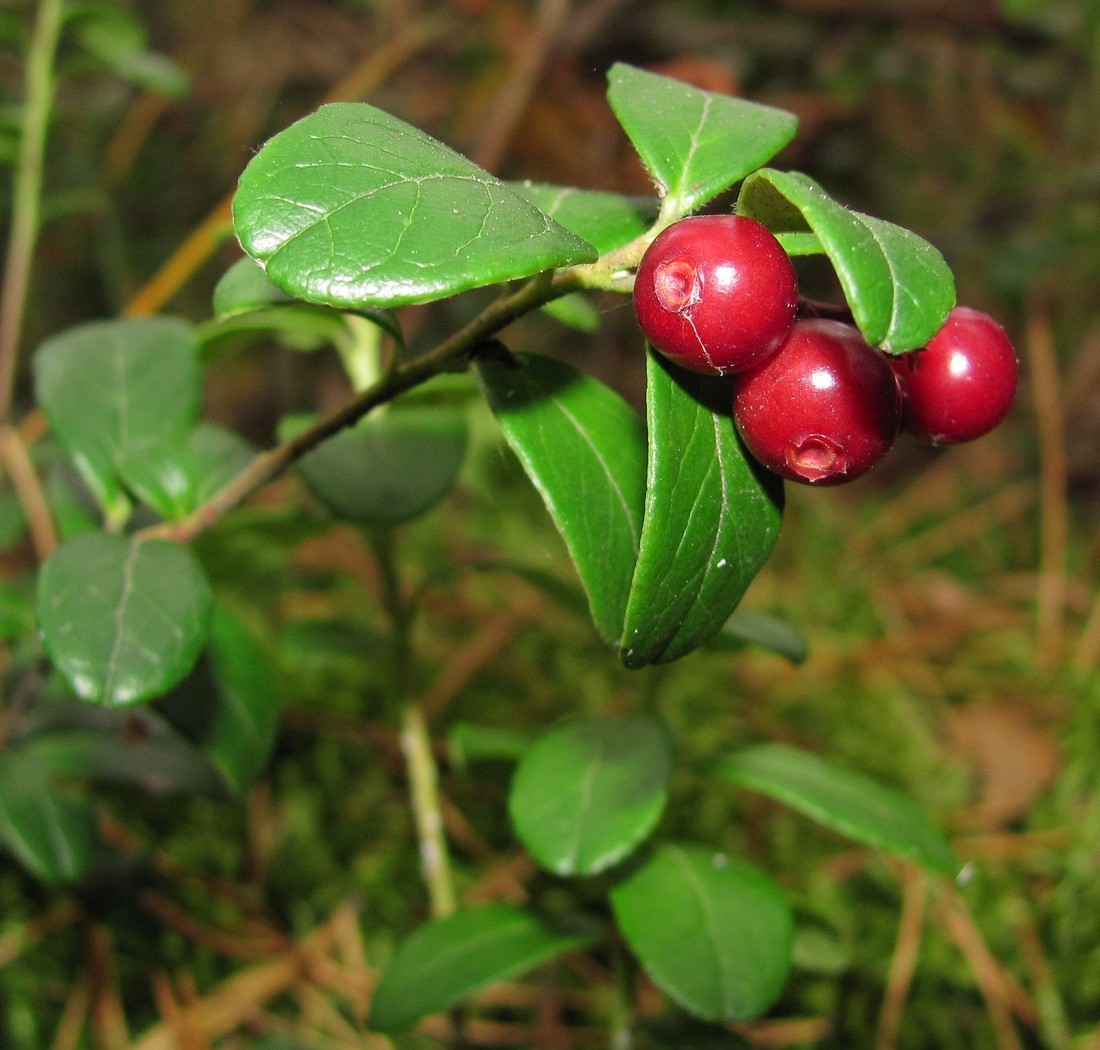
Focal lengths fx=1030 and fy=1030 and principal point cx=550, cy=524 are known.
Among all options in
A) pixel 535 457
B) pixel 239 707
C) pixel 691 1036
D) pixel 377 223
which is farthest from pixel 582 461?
→ pixel 691 1036

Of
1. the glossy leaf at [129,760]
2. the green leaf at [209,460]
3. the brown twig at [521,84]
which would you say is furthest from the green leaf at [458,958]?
the brown twig at [521,84]

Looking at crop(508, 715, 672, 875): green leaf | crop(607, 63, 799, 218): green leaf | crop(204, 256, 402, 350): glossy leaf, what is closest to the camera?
crop(607, 63, 799, 218): green leaf

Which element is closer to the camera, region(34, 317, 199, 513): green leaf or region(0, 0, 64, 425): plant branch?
region(34, 317, 199, 513): green leaf

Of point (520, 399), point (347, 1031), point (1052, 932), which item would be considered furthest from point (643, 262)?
point (1052, 932)

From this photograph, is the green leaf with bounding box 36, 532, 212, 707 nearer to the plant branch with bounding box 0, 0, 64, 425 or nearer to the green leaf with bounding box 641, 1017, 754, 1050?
the green leaf with bounding box 641, 1017, 754, 1050

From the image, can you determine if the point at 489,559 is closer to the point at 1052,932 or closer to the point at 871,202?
the point at 1052,932

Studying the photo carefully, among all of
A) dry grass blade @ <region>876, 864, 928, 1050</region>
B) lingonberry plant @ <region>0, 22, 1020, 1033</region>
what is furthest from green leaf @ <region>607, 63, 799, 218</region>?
dry grass blade @ <region>876, 864, 928, 1050</region>
